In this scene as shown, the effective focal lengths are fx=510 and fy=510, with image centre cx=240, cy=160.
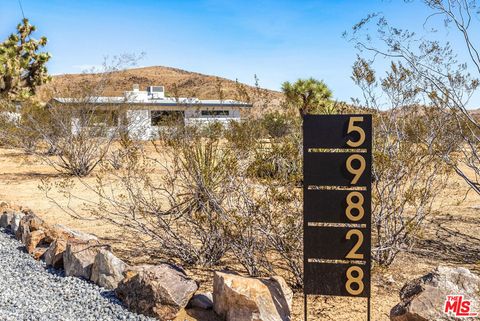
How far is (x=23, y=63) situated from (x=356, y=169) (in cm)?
3429

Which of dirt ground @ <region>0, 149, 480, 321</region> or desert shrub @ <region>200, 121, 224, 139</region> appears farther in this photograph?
desert shrub @ <region>200, 121, 224, 139</region>

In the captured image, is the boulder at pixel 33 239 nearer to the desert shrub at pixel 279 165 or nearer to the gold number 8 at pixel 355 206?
the desert shrub at pixel 279 165

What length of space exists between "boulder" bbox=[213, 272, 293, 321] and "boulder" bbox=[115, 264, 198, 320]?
31cm

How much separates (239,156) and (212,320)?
243cm

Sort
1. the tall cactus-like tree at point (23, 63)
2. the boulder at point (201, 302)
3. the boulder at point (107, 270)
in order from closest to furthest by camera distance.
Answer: the boulder at point (201, 302)
the boulder at point (107, 270)
the tall cactus-like tree at point (23, 63)

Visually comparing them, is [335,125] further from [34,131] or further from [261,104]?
[34,131]

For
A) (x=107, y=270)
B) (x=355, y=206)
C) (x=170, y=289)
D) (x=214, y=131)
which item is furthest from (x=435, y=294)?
(x=214, y=131)

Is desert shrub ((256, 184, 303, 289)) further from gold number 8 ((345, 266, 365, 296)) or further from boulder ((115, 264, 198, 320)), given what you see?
gold number 8 ((345, 266, 365, 296))

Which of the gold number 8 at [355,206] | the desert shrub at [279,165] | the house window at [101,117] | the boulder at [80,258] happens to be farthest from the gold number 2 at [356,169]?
the house window at [101,117]

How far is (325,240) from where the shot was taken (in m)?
4.21

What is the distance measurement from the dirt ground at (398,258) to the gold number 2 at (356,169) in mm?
1567

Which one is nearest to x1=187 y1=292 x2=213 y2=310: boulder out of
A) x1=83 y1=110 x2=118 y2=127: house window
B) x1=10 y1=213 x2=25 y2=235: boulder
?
x1=10 y1=213 x2=25 y2=235: boulder

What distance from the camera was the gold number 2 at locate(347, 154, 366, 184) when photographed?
13.4 feet

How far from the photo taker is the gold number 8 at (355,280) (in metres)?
4.18
